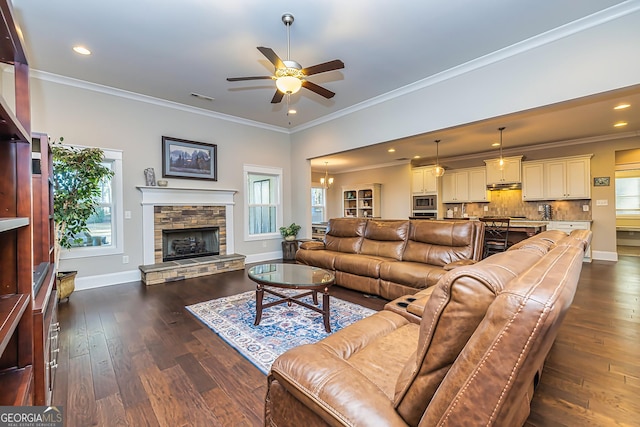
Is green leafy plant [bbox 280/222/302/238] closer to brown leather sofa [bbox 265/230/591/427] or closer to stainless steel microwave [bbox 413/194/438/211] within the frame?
stainless steel microwave [bbox 413/194/438/211]

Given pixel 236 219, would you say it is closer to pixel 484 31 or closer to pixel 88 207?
pixel 88 207

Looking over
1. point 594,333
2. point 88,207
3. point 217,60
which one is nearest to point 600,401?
point 594,333

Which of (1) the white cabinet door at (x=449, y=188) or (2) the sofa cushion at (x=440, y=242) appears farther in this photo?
(1) the white cabinet door at (x=449, y=188)

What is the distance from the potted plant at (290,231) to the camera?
630 cm

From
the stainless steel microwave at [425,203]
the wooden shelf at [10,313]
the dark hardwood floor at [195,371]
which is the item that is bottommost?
the dark hardwood floor at [195,371]

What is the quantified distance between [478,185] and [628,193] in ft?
15.4

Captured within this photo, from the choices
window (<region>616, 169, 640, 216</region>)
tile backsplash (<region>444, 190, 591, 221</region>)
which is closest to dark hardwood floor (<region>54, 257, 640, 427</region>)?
tile backsplash (<region>444, 190, 591, 221</region>)

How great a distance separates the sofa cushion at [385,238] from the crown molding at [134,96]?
3420 millimetres

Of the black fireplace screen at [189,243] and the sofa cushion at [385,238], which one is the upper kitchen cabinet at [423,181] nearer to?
the sofa cushion at [385,238]

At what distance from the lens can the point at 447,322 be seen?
757mm

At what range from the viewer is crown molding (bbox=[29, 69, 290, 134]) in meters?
3.87

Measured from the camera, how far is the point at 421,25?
2871 mm

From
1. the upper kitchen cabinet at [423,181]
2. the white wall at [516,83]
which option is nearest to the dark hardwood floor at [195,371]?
the white wall at [516,83]

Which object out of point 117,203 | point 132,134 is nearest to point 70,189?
point 117,203
